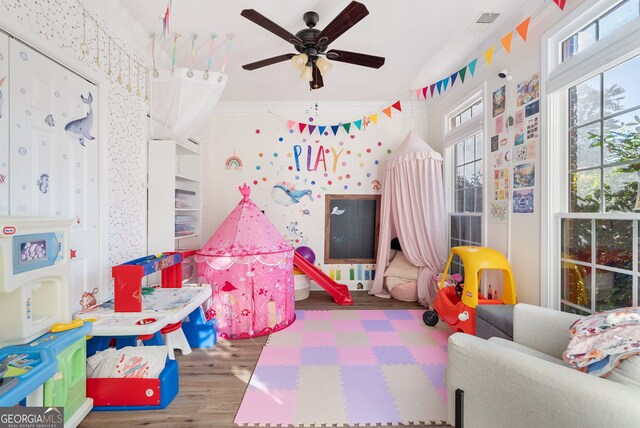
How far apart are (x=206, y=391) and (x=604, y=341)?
2.19 metres

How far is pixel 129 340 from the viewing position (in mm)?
1969

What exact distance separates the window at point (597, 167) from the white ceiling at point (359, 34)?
0.63 m

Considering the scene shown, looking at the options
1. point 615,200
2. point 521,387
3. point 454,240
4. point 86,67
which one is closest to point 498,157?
point 615,200

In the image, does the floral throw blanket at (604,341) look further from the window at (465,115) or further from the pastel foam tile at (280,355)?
the window at (465,115)

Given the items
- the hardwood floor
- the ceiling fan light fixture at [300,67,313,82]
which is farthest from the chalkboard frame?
the ceiling fan light fixture at [300,67,313,82]

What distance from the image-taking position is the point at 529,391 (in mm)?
1098

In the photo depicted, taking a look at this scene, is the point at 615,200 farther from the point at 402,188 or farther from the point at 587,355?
the point at 402,188

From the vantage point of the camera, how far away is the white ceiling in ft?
7.10

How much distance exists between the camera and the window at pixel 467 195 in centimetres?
314

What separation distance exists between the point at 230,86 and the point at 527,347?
3.86 m

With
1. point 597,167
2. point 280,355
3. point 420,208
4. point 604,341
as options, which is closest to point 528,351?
point 604,341

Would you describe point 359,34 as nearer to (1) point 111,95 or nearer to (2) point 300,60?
(2) point 300,60

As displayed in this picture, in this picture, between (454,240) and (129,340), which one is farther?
(454,240)

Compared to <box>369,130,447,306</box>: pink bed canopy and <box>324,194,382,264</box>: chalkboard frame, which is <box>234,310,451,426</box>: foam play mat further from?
<box>324,194,382,264</box>: chalkboard frame
